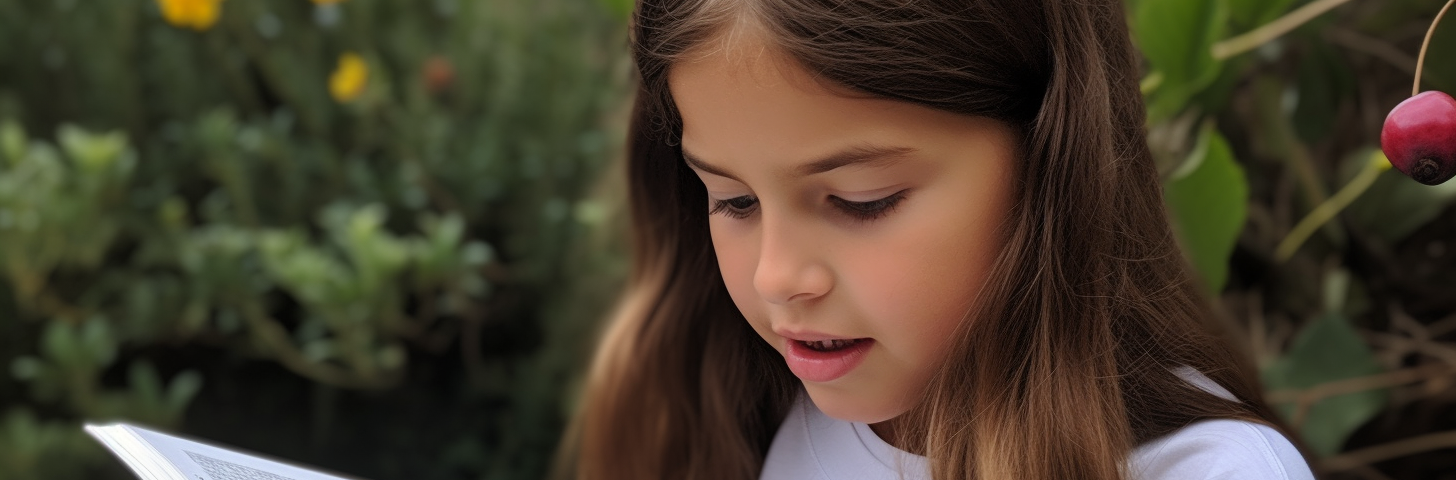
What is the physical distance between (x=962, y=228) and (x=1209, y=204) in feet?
1.16

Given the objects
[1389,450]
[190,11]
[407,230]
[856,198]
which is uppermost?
[190,11]

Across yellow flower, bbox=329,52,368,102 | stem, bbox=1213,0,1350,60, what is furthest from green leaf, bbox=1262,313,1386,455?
yellow flower, bbox=329,52,368,102

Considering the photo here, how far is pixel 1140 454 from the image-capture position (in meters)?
0.74

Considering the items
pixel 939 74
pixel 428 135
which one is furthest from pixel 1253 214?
pixel 428 135

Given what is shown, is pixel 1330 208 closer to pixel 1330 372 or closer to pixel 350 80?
pixel 1330 372

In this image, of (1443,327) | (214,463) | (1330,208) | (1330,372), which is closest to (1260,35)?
(1330,208)

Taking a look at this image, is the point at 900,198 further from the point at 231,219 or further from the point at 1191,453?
the point at 231,219

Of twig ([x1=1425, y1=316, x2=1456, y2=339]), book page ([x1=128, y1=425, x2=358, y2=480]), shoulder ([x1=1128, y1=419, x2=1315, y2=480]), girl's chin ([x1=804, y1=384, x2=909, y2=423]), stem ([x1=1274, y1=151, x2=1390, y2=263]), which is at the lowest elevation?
shoulder ([x1=1128, y1=419, x2=1315, y2=480])

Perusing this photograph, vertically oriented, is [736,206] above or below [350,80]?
below

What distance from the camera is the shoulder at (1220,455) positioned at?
2.28 ft

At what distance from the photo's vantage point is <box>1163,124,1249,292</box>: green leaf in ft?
3.07

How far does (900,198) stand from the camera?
2.33 ft

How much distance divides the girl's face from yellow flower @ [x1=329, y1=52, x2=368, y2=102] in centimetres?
94

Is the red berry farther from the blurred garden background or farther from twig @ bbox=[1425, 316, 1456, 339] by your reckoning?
twig @ bbox=[1425, 316, 1456, 339]
